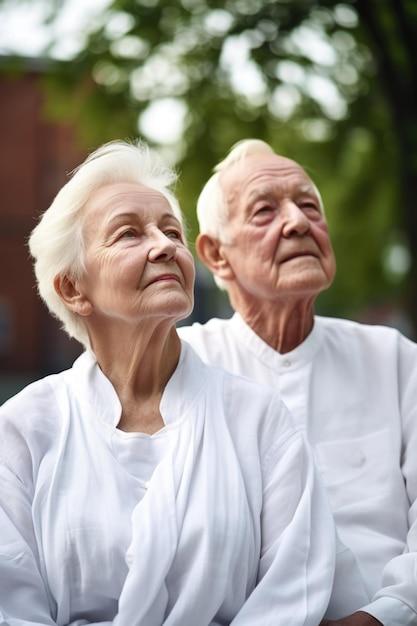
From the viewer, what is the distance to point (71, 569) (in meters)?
2.73

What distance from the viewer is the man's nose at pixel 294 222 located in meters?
3.70

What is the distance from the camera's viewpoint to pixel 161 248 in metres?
2.91

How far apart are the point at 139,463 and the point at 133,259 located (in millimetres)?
616

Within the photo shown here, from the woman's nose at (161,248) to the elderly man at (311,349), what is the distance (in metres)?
0.85

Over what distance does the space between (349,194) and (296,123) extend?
1.71 m

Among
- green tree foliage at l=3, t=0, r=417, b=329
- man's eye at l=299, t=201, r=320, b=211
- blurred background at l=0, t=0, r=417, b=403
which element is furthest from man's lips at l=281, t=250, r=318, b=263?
green tree foliage at l=3, t=0, r=417, b=329

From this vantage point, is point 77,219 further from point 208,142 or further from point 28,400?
point 208,142

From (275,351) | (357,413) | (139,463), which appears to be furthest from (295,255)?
(139,463)

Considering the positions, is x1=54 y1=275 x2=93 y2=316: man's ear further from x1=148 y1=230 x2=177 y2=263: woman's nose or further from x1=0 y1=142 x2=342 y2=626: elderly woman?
x1=148 y1=230 x2=177 y2=263: woman's nose

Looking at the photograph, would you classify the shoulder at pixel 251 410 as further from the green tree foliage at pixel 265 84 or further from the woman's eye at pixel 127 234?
the green tree foliage at pixel 265 84

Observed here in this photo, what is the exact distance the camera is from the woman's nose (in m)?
2.91

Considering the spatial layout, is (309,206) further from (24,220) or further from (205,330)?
(24,220)

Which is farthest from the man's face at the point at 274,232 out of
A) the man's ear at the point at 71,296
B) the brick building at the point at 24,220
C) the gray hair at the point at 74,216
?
the brick building at the point at 24,220

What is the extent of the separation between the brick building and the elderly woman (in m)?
26.8
